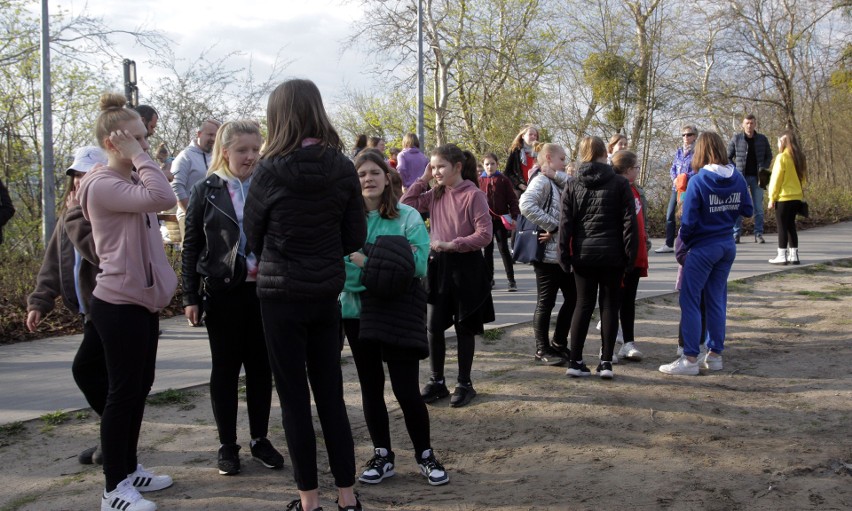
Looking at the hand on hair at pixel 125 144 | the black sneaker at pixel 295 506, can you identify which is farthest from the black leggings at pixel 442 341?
the hand on hair at pixel 125 144

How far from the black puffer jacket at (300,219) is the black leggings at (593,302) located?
295cm

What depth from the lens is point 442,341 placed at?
5.43 metres

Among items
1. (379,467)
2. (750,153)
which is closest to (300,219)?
(379,467)

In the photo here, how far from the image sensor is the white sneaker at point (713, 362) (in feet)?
20.7

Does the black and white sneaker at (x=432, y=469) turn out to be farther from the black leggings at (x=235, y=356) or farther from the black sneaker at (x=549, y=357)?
the black sneaker at (x=549, y=357)

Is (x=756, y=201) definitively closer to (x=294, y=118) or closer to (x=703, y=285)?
(x=703, y=285)

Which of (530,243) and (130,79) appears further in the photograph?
(130,79)

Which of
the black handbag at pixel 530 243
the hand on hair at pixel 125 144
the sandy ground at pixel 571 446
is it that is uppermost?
the hand on hair at pixel 125 144

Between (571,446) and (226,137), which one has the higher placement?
(226,137)

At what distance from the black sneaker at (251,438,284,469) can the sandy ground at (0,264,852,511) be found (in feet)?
0.23

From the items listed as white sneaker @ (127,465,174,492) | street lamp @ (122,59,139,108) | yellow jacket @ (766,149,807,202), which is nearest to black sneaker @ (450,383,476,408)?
white sneaker @ (127,465,174,492)

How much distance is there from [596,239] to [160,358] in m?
3.79

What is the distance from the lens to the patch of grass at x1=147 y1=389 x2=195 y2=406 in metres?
5.38

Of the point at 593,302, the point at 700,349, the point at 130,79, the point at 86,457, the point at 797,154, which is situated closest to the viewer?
the point at 86,457
